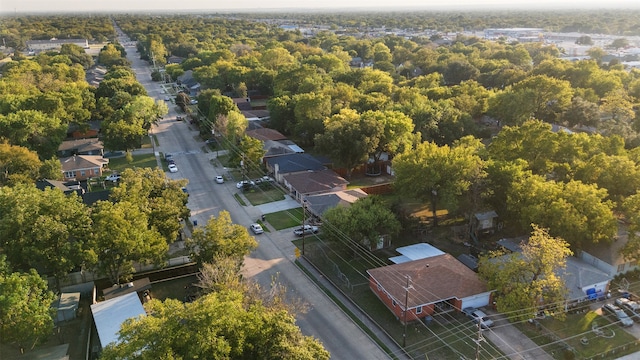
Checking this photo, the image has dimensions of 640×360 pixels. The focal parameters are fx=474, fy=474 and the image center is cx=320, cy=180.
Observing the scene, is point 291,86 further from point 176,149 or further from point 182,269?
point 182,269

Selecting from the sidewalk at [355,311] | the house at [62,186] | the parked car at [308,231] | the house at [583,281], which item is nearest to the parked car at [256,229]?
the parked car at [308,231]

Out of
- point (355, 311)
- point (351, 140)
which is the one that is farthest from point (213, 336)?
point (351, 140)

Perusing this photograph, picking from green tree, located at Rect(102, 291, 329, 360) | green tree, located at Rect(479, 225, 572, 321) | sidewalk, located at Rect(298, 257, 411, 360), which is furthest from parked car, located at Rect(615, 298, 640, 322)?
green tree, located at Rect(102, 291, 329, 360)

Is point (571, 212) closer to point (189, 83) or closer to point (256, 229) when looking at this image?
point (256, 229)

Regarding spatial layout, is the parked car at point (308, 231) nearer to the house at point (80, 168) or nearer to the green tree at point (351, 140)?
the green tree at point (351, 140)

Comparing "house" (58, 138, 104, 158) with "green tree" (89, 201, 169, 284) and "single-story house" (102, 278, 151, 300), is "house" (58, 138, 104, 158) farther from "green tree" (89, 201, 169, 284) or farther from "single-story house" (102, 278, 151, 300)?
"single-story house" (102, 278, 151, 300)

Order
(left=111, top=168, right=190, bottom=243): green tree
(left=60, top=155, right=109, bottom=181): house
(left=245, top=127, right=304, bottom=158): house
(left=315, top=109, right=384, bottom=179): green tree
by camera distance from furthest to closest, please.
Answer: (left=245, top=127, right=304, bottom=158): house, (left=60, top=155, right=109, bottom=181): house, (left=315, top=109, right=384, bottom=179): green tree, (left=111, top=168, right=190, bottom=243): green tree
